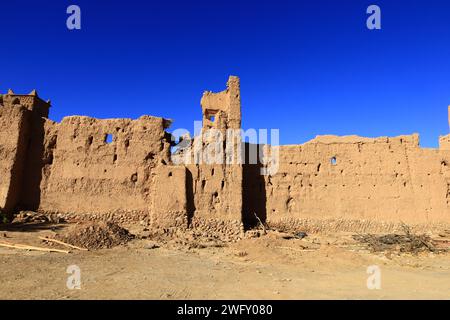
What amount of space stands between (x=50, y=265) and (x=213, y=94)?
11503 millimetres

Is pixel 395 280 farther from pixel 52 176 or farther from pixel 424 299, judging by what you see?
pixel 52 176

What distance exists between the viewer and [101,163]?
51.0ft

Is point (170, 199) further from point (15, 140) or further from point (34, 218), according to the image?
point (15, 140)

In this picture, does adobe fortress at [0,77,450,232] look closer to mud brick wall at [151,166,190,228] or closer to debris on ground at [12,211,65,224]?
mud brick wall at [151,166,190,228]

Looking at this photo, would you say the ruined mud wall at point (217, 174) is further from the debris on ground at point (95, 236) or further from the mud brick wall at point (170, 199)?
the debris on ground at point (95, 236)

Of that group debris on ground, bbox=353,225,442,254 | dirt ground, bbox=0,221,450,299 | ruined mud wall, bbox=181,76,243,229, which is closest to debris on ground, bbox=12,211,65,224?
dirt ground, bbox=0,221,450,299

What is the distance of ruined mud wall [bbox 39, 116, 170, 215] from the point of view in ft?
50.0

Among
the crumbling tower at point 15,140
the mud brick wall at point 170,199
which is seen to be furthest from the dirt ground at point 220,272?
the crumbling tower at point 15,140

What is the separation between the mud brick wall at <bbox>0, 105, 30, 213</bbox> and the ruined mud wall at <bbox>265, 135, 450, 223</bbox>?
11.5 meters

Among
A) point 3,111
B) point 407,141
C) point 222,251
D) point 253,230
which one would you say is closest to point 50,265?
point 222,251

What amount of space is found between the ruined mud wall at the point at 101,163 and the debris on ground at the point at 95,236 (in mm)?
3059

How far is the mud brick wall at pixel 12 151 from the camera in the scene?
14.4 m

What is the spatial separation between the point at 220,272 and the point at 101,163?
9065 millimetres

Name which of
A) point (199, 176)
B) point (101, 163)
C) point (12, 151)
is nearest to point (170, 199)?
point (199, 176)
